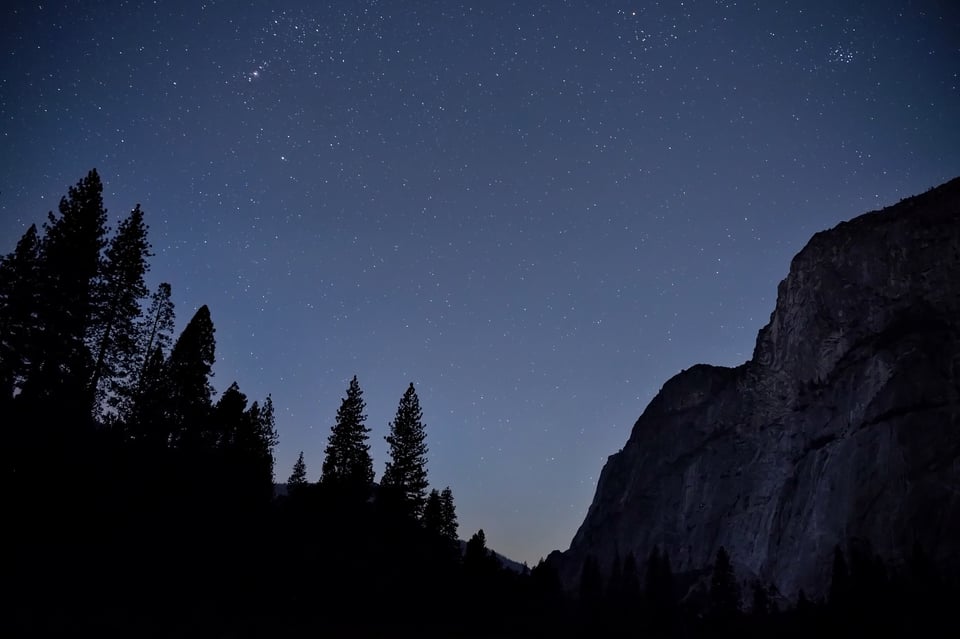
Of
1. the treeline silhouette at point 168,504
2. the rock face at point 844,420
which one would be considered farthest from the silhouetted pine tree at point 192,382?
the rock face at point 844,420

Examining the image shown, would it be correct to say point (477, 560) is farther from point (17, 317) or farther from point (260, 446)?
point (17, 317)

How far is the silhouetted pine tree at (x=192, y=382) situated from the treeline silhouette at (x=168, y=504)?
0.15 meters

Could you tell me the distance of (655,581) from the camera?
357 ft

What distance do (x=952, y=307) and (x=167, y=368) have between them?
11960 cm

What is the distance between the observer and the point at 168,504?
2870 centimetres

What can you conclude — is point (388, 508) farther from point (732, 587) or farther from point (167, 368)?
point (732, 587)

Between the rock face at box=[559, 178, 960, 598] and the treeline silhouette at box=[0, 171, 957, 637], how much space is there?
4399 cm

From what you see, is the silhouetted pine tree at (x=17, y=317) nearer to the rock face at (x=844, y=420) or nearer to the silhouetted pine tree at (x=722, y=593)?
the silhouetted pine tree at (x=722, y=593)

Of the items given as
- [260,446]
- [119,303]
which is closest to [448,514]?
[260,446]

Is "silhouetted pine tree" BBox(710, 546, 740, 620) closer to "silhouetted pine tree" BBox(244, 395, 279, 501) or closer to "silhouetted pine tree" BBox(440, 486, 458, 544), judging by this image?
Result: "silhouetted pine tree" BBox(440, 486, 458, 544)

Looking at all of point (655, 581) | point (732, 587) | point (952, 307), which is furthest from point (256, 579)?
point (952, 307)

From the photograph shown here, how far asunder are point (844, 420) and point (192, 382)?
113443mm

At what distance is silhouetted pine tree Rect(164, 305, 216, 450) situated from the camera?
41.9 metres

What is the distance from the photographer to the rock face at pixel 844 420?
322 ft
